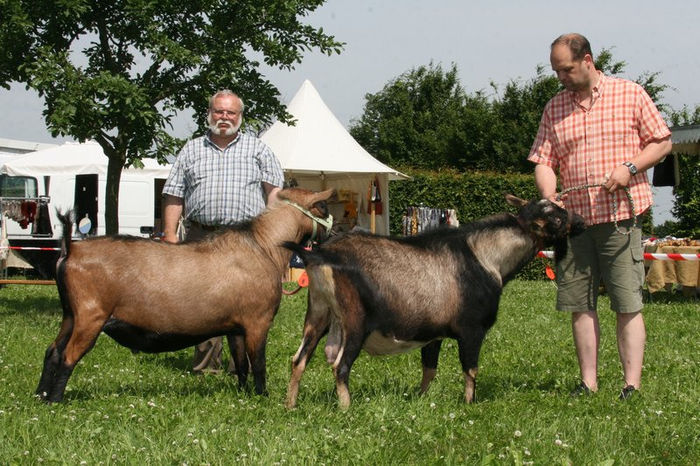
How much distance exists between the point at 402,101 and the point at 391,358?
137ft

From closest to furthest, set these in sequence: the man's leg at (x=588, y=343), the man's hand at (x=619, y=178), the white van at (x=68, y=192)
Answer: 1. the man's hand at (x=619, y=178)
2. the man's leg at (x=588, y=343)
3. the white van at (x=68, y=192)

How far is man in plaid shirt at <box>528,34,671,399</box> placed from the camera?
5383mm

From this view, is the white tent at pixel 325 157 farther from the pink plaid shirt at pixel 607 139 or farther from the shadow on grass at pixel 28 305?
the pink plaid shirt at pixel 607 139

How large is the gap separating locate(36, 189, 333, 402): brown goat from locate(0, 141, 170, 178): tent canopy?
608 inches

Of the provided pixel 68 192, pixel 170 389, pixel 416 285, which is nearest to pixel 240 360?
pixel 170 389

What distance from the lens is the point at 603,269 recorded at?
223 inches

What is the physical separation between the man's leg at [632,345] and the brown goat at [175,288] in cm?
215

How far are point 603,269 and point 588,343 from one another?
523 mm

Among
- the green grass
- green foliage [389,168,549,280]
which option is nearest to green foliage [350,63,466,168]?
green foliage [389,168,549,280]

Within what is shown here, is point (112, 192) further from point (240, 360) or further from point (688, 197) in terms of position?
point (688, 197)

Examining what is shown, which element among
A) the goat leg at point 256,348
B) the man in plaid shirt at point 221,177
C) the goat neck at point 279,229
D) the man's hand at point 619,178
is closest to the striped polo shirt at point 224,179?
the man in plaid shirt at point 221,177

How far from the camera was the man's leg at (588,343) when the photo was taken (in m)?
5.73

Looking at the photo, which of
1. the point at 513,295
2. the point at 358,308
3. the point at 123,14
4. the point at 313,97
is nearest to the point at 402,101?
the point at 313,97

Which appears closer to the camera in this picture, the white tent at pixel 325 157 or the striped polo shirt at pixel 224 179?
the striped polo shirt at pixel 224 179
